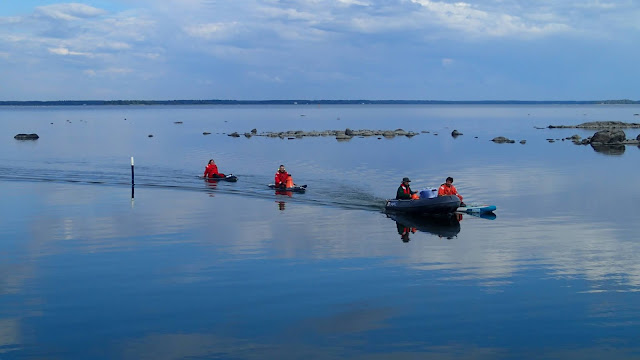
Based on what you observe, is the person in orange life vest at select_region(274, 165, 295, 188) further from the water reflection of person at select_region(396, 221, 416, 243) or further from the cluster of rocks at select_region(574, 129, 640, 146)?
the cluster of rocks at select_region(574, 129, 640, 146)

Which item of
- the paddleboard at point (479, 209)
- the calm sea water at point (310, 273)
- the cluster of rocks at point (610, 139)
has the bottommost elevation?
the calm sea water at point (310, 273)

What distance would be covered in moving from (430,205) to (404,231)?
3.82 meters

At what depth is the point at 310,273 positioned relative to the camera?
2711 cm

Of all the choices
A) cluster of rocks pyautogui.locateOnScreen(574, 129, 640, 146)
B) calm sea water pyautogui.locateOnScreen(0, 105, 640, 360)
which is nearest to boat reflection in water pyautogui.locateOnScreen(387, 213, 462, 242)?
calm sea water pyautogui.locateOnScreen(0, 105, 640, 360)

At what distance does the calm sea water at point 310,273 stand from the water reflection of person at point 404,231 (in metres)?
→ 0.31

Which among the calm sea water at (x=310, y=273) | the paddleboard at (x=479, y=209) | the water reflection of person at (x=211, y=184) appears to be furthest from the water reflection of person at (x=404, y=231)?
the water reflection of person at (x=211, y=184)

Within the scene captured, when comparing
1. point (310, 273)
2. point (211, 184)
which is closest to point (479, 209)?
point (310, 273)

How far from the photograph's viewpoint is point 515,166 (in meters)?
73.8

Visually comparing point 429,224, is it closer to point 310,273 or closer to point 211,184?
point 310,273

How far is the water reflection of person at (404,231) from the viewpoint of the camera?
34.7m

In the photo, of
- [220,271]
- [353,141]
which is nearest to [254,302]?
[220,271]

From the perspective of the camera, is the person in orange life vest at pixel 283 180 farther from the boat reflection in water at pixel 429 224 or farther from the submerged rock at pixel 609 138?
the submerged rock at pixel 609 138

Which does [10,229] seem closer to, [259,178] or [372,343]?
[372,343]

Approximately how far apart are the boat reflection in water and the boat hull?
0.41 m
